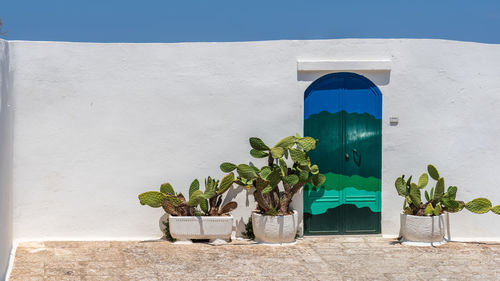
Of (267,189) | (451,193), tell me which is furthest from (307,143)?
(451,193)

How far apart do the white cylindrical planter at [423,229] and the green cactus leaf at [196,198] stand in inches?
98.3

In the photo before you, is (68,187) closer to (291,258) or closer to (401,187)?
(291,258)

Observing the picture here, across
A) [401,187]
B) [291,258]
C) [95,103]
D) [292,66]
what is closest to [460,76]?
[401,187]

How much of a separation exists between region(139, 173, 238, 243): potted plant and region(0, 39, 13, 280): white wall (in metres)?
1.48

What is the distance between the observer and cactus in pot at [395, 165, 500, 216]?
23.0 ft

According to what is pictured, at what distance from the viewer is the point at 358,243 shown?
7.16 m

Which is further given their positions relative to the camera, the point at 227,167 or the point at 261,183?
the point at 227,167

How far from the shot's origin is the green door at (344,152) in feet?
24.3

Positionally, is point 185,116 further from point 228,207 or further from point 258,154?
point 228,207

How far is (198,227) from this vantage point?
274 inches

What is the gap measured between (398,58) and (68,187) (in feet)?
14.7

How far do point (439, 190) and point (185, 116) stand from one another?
3252 millimetres

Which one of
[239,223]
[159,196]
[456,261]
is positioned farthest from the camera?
[239,223]

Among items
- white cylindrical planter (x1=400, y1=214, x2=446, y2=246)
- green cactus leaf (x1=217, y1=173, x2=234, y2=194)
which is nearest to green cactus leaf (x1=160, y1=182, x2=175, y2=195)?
green cactus leaf (x1=217, y1=173, x2=234, y2=194)
